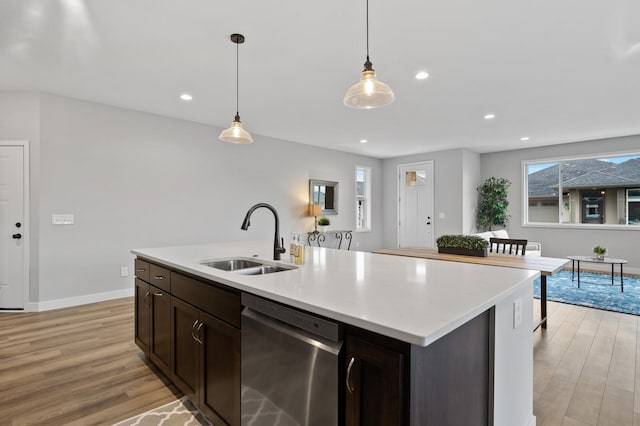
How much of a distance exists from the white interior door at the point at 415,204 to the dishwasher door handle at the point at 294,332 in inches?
262

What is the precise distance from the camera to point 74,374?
7.77ft

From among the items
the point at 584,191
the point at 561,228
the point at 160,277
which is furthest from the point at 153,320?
the point at 584,191

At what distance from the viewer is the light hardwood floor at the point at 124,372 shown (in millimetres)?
1944

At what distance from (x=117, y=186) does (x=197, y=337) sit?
3379 millimetres

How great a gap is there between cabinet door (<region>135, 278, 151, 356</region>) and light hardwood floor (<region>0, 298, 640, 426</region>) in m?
0.19

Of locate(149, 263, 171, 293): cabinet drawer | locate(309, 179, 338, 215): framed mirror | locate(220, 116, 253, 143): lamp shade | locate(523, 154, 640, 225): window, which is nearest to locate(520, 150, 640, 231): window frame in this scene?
locate(523, 154, 640, 225): window

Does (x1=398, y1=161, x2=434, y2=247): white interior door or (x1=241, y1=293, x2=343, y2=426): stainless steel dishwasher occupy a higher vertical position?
(x1=398, y1=161, x2=434, y2=247): white interior door

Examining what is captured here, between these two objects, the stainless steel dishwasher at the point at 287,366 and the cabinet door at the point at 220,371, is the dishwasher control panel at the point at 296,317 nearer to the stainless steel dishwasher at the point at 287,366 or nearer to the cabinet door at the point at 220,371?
the stainless steel dishwasher at the point at 287,366

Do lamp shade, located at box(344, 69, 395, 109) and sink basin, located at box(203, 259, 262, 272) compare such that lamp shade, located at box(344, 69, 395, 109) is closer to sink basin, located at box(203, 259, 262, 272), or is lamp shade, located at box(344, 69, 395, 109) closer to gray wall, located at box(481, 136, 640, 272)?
sink basin, located at box(203, 259, 262, 272)

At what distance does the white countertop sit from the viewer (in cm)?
94

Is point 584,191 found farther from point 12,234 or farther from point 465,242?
point 12,234

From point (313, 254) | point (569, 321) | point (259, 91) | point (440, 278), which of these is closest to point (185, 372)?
point (313, 254)

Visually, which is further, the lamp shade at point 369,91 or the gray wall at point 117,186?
the gray wall at point 117,186

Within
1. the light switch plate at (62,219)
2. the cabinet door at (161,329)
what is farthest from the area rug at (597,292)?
the light switch plate at (62,219)
